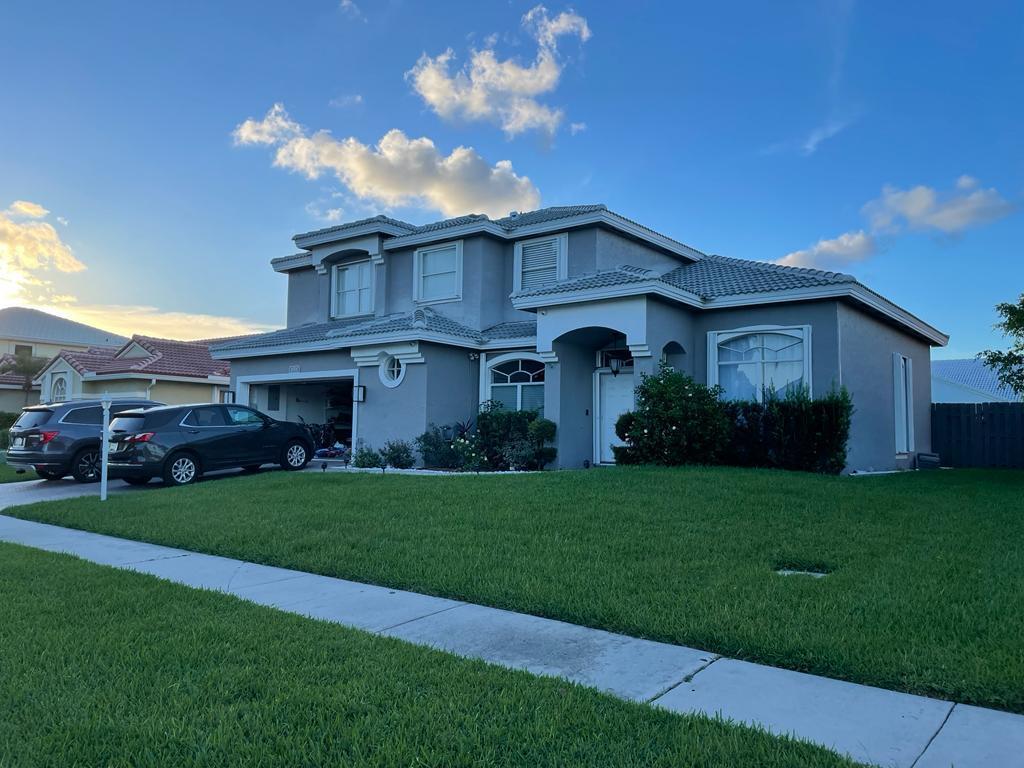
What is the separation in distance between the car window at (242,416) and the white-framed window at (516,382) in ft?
17.8

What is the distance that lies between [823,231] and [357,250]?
12.9m

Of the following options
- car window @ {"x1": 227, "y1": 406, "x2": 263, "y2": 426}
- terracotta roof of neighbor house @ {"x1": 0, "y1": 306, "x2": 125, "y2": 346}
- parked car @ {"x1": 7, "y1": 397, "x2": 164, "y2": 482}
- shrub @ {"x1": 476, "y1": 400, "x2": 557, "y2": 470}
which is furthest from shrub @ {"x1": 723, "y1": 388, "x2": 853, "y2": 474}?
terracotta roof of neighbor house @ {"x1": 0, "y1": 306, "x2": 125, "y2": 346}

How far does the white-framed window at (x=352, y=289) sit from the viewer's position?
2106 cm

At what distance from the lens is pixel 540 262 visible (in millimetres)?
18188

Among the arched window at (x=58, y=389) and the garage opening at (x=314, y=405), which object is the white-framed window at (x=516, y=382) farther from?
the arched window at (x=58, y=389)

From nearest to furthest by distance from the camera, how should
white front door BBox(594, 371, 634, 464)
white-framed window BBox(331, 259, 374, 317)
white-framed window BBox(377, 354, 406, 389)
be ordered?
white front door BBox(594, 371, 634, 464), white-framed window BBox(377, 354, 406, 389), white-framed window BBox(331, 259, 374, 317)

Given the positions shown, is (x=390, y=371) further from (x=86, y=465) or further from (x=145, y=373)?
(x=145, y=373)

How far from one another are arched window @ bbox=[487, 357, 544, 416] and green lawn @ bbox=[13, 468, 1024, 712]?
530 cm

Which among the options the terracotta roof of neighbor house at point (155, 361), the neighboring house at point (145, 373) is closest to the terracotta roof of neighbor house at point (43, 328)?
the neighboring house at point (145, 373)

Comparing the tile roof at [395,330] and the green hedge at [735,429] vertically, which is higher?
the tile roof at [395,330]

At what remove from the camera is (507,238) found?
18.7 metres

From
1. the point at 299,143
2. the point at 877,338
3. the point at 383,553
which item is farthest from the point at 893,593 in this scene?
the point at 299,143

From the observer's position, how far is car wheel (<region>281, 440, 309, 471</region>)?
1591 centimetres

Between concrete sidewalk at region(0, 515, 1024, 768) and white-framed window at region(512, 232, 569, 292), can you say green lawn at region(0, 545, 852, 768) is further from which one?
white-framed window at region(512, 232, 569, 292)
